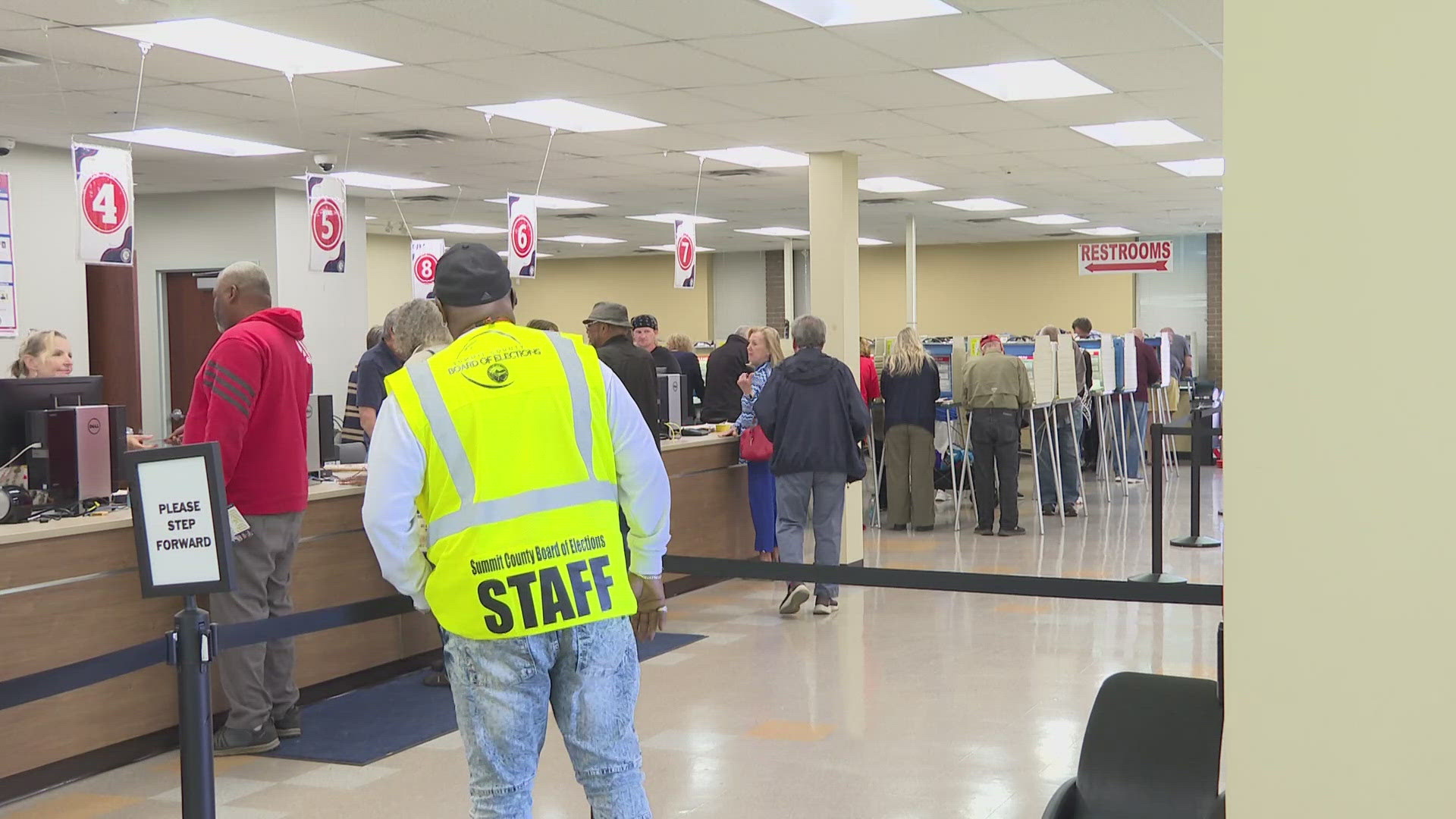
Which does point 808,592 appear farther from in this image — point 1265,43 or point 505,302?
point 1265,43

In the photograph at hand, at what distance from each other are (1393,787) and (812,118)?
7.19m

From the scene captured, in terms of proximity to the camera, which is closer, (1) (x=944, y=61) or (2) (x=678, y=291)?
(1) (x=944, y=61)

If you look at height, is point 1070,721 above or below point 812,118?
below

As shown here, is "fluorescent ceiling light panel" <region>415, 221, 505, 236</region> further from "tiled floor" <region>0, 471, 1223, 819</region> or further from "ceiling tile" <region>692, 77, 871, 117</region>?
"tiled floor" <region>0, 471, 1223, 819</region>

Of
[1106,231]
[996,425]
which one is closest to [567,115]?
[996,425]

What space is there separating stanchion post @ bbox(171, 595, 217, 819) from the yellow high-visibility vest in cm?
52

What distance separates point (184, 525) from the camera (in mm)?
2676

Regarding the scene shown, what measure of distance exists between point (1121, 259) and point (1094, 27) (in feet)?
35.9

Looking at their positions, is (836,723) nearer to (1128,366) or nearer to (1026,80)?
(1026,80)

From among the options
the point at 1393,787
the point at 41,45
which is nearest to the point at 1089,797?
the point at 1393,787

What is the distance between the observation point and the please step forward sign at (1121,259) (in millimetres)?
16500

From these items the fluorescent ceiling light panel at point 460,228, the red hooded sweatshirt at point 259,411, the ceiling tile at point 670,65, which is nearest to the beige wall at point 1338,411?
the red hooded sweatshirt at point 259,411

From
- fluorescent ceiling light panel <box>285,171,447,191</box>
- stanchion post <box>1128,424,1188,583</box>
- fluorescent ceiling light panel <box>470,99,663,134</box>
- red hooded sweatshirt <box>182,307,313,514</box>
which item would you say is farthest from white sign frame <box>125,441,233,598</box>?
fluorescent ceiling light panel <box>285,171,447,191</box>

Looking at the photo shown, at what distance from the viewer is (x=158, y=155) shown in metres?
10.1
